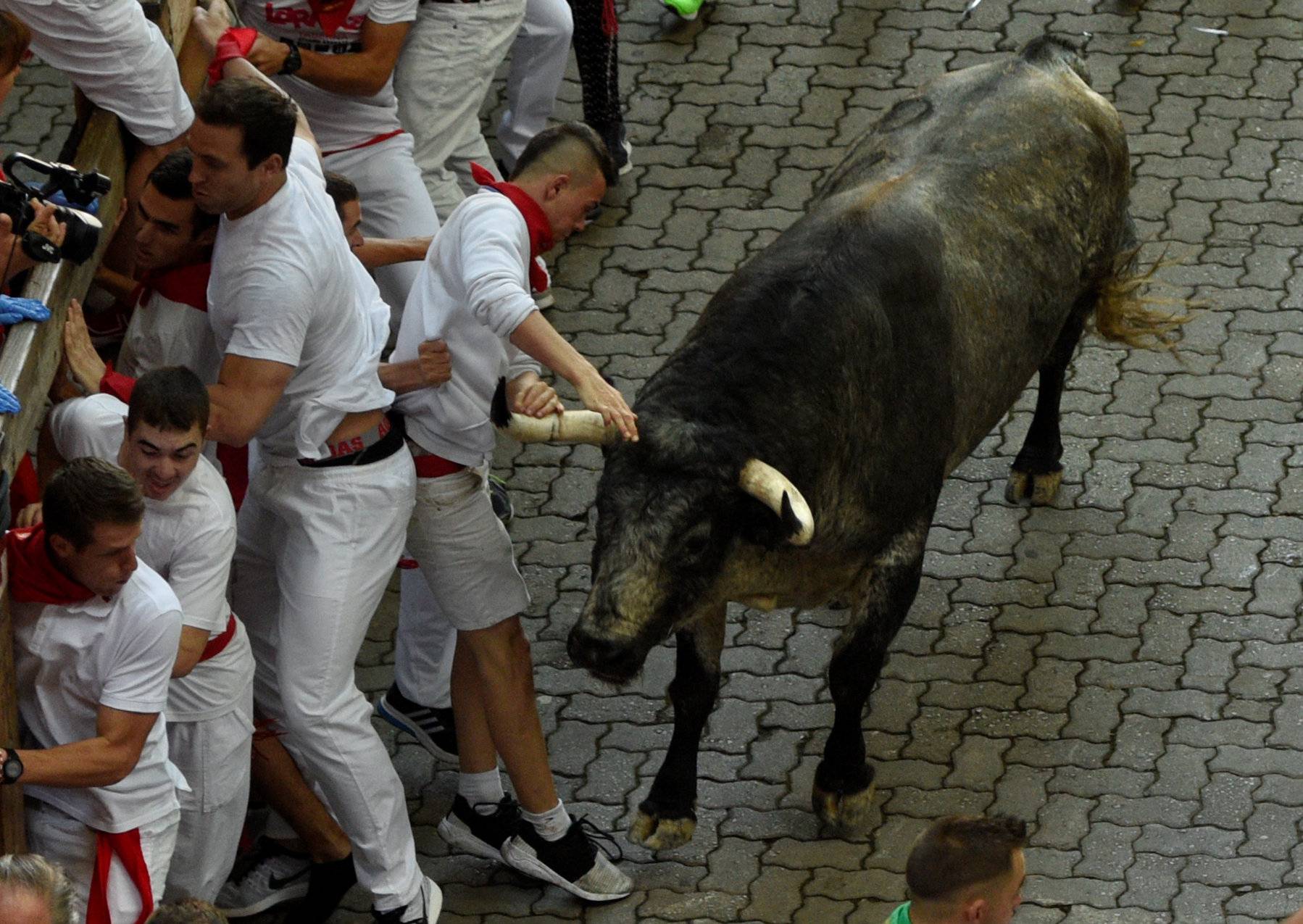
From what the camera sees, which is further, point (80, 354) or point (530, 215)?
point (530, 215)

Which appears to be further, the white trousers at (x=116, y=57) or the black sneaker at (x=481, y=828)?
the black sneaker at (x=481, y=828)

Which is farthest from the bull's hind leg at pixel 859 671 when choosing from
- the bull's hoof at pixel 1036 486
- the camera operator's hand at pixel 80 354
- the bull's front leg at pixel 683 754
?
the camera operator's hand at pixel 80 354

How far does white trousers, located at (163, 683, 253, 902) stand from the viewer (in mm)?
5918

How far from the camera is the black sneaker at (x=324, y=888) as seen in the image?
643cm

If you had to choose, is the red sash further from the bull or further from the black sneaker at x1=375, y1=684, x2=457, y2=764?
the black sneaker at x1=375, y1=684, x2=457, y2=764

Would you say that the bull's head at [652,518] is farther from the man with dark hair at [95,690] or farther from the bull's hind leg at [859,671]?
the man with dark hair at [95,690]

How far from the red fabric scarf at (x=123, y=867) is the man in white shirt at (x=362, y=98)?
2.97 meters

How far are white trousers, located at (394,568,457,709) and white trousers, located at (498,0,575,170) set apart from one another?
312 cm

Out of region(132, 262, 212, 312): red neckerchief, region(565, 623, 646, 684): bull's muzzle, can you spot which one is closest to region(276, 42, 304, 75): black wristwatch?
region(132, 262, 212, 312): red neckerchief

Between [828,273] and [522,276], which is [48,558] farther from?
[828,273]

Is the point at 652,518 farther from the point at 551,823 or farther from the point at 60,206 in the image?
the point at 60,206

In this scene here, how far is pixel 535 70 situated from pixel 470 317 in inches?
146

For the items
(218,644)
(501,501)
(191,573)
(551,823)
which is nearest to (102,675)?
(191,573)

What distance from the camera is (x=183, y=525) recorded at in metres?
5.68
